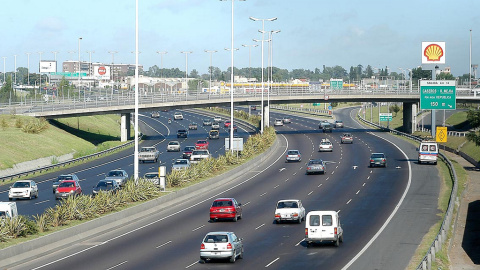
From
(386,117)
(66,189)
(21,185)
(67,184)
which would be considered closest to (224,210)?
(66,189)

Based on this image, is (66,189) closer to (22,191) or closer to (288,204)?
(22,191)

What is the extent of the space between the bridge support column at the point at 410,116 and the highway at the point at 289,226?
41673 mm

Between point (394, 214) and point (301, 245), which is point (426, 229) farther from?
point (301, 245)

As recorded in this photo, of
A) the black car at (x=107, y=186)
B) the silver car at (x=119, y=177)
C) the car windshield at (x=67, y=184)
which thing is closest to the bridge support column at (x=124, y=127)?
the silver car at (x=119, y=177)

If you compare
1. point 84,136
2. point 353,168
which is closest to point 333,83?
point 84,136

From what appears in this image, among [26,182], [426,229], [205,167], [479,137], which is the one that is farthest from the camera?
[479,137]

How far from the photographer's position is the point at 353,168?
75062 mm

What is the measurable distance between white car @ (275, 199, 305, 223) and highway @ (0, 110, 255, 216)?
46.3 feet

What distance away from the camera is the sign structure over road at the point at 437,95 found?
83.4 metres

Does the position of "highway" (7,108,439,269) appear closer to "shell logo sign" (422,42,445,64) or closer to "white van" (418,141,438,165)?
"white van" (418,141,438,165)

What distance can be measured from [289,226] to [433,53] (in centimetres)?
6010

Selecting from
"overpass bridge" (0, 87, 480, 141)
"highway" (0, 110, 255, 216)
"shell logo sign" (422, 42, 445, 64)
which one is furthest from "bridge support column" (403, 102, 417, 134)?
"highway" (0, 110, 255, 216)

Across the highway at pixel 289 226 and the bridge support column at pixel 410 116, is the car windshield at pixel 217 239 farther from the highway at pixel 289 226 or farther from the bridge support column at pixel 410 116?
the bridge support column at pixel 410 116

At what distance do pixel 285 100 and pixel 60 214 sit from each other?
82.7 m
